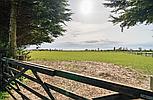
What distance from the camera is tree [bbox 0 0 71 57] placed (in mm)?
17422

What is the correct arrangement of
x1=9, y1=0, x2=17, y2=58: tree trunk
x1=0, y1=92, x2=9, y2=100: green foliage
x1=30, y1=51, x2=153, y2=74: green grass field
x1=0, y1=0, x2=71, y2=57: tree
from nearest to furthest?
x1=0, y1=92, x2=9, y2=100: green foliage < x1=9, y1=0, x2=17, y2=58: tree trunk < x1=0, y1=0, x2=71, y2=57: tree < x1=30, y1=51, x2=153, y2=74: green grass field

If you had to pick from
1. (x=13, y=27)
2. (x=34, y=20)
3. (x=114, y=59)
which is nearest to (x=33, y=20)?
(x=34, y=20)

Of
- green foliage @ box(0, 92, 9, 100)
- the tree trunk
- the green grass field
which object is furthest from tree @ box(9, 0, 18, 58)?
the green grass field

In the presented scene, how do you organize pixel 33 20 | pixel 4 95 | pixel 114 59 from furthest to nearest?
1. pixel 114 59
2. pixel 33 20
3. pixel 4 95

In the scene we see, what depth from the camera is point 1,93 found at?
10.3 meters

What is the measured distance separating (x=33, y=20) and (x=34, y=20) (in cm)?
11

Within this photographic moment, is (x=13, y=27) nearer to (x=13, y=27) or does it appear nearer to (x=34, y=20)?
(x=13, y=27)

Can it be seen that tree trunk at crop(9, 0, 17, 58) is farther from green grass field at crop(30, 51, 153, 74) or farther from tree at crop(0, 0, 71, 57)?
green grass field at crop(30, 51, 153, 74)

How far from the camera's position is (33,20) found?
18.9 meters

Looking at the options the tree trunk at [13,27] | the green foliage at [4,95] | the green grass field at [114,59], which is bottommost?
the green foliage at [4,95]

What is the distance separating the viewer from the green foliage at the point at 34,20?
688 inches

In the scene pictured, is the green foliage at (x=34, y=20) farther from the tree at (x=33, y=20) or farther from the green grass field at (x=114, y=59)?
the green grass field at (x=114, y=59)

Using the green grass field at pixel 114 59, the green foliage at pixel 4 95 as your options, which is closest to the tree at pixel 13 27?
the green foliage at pixel 4 95

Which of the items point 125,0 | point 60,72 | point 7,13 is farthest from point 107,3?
point 60,72
